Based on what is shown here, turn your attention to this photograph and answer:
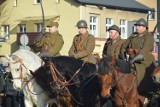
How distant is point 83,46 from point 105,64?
2657 millimetres

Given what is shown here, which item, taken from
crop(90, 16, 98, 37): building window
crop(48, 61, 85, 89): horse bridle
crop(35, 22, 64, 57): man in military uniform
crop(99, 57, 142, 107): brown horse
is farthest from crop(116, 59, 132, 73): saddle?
crop(90, 16, 98, 37): building window

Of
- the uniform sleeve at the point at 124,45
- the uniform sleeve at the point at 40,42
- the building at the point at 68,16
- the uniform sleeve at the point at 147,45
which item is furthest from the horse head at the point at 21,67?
the building at the point at 68,16

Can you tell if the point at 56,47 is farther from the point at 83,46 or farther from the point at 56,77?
the point at 56,77

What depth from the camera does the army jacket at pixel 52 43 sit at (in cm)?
1334

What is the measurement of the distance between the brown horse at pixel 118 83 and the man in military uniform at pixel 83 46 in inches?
80.6

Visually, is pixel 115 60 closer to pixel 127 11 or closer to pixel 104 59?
pixel 104 59

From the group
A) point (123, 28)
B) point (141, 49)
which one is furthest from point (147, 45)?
point (123, 28)

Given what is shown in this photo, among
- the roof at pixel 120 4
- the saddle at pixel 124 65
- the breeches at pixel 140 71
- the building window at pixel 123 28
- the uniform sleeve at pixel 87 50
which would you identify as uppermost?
the roof at pixel 120 4

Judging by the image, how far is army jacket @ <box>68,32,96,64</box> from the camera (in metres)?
12.8

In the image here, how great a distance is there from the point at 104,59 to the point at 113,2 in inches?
1430

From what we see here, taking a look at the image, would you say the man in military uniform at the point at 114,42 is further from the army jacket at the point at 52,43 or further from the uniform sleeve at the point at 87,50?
the army jacket at the point at 52,43

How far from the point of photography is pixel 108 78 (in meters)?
10.2

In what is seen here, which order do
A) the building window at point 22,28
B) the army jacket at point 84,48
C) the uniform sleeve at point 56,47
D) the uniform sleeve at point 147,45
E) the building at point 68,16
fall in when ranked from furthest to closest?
the building window at point 22,28 < the building at point 68,16 < the uniform sleeve at point 56,47 < the army jacket at point 84,48 < the uniform sleeve at point 147,45

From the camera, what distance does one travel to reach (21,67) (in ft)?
40.7
